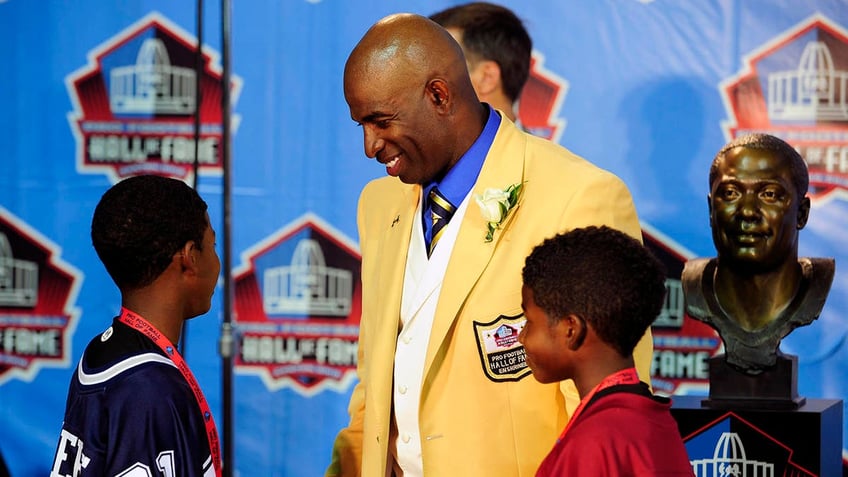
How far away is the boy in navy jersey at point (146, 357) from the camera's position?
6.40ft

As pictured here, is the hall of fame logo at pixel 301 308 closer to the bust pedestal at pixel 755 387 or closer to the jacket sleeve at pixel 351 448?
the bust pedestal at pixel 755 387

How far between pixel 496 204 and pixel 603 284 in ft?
0.97

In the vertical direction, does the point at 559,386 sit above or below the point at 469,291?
below

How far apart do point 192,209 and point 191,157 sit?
207cm

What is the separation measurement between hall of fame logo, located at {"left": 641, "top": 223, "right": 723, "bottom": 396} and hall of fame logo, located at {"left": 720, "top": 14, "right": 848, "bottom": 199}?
43cm

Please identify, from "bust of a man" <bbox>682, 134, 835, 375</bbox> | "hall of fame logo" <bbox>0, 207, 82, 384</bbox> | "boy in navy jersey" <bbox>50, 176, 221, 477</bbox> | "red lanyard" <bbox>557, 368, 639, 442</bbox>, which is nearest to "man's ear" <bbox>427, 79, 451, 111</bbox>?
"boy in navy jersey" <bbox>50, 176, 221, 477</bbox>

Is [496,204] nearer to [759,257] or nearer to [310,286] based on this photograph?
[759,257]

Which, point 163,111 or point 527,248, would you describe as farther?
point 163,111

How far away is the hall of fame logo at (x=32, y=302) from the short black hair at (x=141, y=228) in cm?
223

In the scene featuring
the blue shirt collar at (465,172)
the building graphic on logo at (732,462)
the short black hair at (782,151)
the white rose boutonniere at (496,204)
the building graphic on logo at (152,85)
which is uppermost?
the building graphic on logo at (152,85)

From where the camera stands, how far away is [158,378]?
78.2 inches

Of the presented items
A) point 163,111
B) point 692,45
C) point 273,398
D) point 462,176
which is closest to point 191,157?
point 163,111

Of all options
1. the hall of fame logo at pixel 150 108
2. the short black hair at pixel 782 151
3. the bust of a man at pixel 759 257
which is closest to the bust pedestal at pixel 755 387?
the bust of a man at pixel 759 257

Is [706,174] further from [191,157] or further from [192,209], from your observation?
[192,209]
